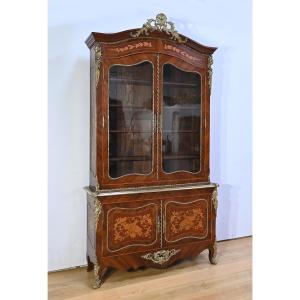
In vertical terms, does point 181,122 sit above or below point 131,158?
above

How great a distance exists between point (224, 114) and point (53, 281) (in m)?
2.37

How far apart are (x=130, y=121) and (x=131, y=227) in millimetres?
872

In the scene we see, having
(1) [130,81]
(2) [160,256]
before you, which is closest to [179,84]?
(1) [130,81]

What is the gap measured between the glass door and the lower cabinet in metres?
0.21

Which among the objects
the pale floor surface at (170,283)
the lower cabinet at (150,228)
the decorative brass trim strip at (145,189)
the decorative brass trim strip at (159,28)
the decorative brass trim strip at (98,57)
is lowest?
the pale floor surface at (170,283)

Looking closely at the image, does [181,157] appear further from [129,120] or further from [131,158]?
[129,120]

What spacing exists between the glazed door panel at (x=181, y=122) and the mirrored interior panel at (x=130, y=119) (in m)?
0.11

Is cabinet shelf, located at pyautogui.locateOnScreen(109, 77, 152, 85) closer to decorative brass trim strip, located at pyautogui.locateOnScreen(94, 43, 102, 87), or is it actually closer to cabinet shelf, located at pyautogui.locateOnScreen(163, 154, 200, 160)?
decorative brass trim strip, located at pyautogui.locateOnScreen(94, 43, 102, 87)

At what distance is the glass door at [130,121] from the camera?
2723 mm

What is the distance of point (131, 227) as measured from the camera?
2.73 m

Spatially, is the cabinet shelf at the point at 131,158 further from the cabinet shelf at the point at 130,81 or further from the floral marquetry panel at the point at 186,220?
the cabinet shelf at the point at 130,81
